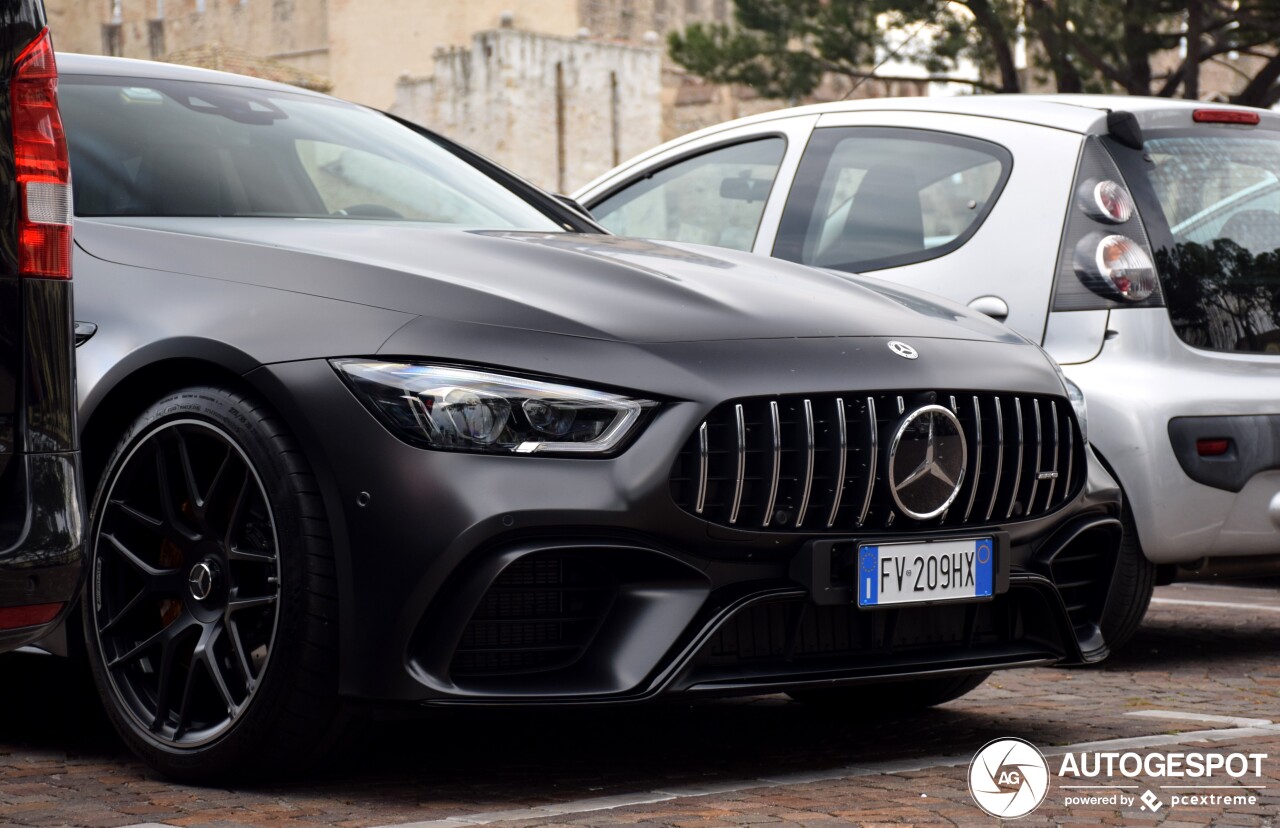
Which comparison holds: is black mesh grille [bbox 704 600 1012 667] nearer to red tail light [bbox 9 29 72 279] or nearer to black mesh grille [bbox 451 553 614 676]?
black mesh grille [bbox 451 553 614 676]

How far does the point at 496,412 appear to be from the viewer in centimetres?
371

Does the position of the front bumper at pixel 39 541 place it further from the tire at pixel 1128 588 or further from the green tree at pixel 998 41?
the green tree at pixel 998 41

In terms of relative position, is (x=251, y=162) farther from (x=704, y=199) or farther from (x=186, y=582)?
(x=704, y=199)

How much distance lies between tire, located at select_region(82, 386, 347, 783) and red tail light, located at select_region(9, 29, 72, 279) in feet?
2.75

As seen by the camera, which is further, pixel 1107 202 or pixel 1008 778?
pixel 1107 202

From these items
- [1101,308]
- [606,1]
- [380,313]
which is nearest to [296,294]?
[380,313]

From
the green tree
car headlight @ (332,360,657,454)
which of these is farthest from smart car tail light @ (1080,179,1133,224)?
the green tree

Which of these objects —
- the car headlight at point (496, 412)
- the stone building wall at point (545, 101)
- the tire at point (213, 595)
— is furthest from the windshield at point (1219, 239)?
the stone building wall at point (545, 101)

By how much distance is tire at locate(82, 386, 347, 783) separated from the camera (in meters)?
3.79

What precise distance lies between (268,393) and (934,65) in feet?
97.3

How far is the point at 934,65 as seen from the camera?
32500 mm

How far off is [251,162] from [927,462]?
6.36 feet

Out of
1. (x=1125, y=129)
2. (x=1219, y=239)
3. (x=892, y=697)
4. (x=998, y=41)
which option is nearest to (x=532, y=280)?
(x=892, y=697)

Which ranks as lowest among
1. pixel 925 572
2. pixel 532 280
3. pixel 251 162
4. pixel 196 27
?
pixel 196 27
